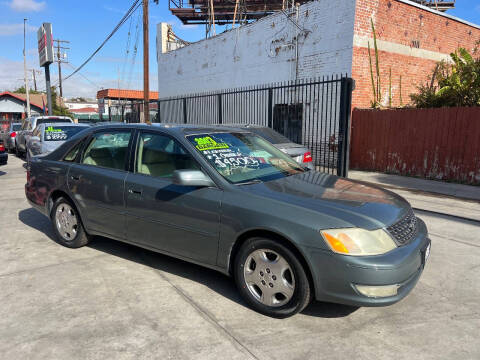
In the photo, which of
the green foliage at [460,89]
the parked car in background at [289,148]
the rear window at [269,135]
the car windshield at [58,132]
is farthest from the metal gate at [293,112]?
the car windshield at [58,132]

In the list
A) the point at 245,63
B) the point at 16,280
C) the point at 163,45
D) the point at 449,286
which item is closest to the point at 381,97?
the point at 245,63

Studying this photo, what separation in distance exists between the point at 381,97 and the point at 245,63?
21.0 ft

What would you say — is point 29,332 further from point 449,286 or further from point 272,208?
point 449,286

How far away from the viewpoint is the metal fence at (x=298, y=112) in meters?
10.6

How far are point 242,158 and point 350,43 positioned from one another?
32.5ft

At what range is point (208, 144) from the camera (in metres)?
3.79

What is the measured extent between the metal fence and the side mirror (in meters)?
6.92

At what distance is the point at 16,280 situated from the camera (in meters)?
3.86

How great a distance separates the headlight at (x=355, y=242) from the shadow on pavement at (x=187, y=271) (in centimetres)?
73

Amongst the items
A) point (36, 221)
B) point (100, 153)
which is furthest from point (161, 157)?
point (36, 221)

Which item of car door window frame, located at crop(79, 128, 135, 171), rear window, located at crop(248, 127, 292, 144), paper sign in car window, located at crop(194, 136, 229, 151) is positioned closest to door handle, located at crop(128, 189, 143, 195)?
car door window frame, located at crop(79, 128, 135, 171)

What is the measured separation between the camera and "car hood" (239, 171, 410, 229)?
291cm

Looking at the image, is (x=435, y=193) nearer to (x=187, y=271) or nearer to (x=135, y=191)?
(x=187, y=271)

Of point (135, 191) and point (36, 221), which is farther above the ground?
point (135, 191)
